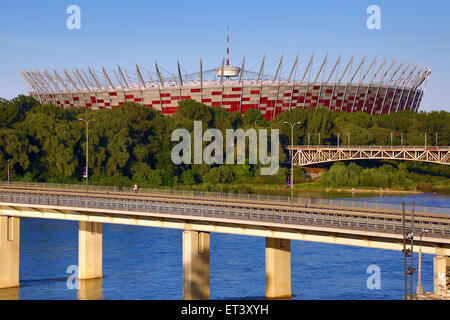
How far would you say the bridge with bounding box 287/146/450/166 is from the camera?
128m

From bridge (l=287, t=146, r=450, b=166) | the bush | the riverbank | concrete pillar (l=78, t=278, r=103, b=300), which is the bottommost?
concrete pillar (l=78, t=278, r=103, b=300)

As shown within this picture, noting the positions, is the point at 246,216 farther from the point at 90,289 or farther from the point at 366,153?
the point at 366,153

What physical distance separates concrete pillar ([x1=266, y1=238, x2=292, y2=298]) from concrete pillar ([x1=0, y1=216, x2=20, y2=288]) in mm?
20577

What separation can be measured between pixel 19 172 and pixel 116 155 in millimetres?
15800

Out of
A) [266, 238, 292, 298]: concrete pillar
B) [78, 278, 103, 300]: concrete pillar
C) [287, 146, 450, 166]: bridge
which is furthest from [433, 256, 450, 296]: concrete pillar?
[287, 146, 450, 166]: bridge

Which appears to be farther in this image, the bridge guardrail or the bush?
the bush

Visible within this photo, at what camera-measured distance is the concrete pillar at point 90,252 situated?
190 ft

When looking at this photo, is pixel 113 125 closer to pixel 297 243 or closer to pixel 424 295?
pixel 297 243

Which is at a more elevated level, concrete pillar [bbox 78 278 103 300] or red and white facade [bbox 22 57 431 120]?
red and white facade [bbox 22 57 431 120]

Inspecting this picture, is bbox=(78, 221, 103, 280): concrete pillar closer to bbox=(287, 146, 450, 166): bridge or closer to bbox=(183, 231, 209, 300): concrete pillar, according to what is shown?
bbox=(183, 231, 209, 300): concrete pillar

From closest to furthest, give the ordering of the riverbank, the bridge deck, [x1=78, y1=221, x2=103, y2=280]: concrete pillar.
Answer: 1. the bridge deck
2. [x1=78, y1=221, x2=103, y2=280]: concrete pillar
3. the riverbank

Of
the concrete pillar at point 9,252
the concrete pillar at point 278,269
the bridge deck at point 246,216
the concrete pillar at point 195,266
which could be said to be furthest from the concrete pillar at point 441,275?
the concrete pillar at point 9,252

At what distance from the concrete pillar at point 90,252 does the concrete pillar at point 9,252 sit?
196 inches

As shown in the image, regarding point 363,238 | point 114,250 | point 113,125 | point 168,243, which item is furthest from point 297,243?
point 113,125
